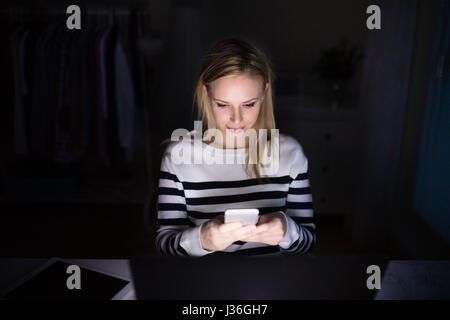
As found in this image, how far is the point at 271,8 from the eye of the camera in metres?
2.34

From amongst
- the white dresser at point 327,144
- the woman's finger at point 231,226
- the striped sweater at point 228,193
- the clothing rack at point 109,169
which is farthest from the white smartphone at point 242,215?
the clothing rack at point 109,169

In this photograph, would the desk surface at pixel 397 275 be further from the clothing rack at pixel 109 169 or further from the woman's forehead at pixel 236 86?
the clothing rack at pixel 109 169

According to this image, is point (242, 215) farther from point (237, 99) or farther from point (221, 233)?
point (237, 99)

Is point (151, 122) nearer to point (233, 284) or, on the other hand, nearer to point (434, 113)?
point (434, 113)

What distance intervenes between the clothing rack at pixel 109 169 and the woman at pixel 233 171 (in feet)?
4.12

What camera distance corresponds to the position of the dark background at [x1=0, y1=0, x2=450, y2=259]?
177 centimetres

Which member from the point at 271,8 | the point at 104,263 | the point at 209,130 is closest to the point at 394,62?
the point at 271,8

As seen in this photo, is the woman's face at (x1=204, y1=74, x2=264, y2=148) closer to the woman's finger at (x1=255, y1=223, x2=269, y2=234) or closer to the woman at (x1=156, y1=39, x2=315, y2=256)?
the woman at (x1=156, y1=39, x2=315, y2=256)

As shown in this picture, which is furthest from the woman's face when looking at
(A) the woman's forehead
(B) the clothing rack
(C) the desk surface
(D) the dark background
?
(B) the clothing rack

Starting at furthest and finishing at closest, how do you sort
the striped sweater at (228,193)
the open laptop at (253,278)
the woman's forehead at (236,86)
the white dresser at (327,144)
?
the white dresser at (327,144) < the striped sweater at (228,193) < the woman's forehead at (236,86) < the open laptop at (253,278)

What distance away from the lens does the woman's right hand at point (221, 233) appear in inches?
26.0
